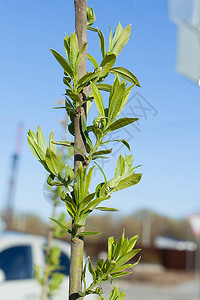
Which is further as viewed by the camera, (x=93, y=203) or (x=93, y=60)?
(x=93, y=60)

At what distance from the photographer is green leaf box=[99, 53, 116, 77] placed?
96cm

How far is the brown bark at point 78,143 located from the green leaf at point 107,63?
0.18 feet

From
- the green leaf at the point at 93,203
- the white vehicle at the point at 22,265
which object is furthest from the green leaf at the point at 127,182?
the white vehicle at the point at 22,265

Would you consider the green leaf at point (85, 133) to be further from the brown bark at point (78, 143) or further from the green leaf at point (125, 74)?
the green leaf at point (125, 74)

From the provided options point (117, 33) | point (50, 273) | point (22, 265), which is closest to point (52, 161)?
point (117, 33)

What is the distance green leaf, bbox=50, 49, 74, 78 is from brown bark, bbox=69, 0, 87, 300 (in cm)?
3

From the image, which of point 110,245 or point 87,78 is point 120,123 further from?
point 110,245

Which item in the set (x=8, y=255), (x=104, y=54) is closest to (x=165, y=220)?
(x=8, y=255)

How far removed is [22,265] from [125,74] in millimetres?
3729

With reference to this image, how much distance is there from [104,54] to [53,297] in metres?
3.47

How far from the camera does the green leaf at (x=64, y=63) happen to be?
3.11ft

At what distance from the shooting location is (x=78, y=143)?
3.21 ft

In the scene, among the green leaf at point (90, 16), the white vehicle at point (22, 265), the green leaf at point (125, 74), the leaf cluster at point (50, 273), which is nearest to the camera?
the green leaf at point (125, 74)

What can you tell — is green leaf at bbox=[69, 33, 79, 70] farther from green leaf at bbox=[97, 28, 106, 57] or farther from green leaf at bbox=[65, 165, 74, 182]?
green leaf at bbox=[65, 165, 74, 182]
